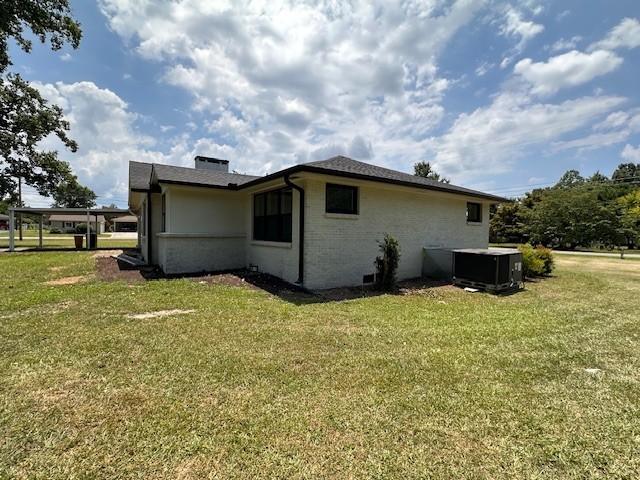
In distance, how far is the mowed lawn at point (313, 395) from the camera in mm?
2137

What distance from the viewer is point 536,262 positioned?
10.7m

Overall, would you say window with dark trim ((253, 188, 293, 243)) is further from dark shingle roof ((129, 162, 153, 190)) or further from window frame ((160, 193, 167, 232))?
dark shingle roof ((129, 162, 153, 190))

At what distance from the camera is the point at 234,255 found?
1173 cm

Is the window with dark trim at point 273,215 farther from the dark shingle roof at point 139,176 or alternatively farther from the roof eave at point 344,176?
the dark shingle roof at point 139,176

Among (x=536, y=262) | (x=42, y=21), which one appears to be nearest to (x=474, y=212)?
(x=536, y=262)

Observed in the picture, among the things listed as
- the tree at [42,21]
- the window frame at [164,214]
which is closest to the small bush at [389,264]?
the window frame at [164,214]

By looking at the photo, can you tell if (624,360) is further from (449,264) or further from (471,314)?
(449,264)

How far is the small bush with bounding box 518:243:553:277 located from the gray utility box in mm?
1615

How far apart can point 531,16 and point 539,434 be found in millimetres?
10552

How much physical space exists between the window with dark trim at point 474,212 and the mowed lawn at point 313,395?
7301 mm

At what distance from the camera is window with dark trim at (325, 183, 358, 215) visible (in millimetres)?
8555

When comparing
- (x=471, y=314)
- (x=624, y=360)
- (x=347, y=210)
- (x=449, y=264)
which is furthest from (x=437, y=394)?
(x=449, y=264)

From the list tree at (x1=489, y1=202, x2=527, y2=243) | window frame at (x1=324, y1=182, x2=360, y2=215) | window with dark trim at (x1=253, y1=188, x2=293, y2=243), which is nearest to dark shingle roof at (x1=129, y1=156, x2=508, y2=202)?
window frame at (x1=324, y1=182, x2=360, y2=215)

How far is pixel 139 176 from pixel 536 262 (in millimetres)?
16099
